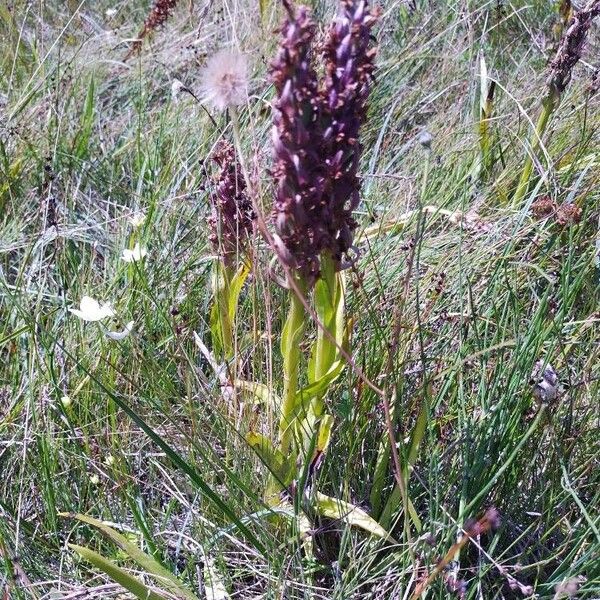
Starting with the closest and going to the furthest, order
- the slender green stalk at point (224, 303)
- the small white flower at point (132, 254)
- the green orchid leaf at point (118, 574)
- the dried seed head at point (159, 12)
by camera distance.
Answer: the green orchid leaf at point (118, 574) < the slender green stalk at point (224, 303) < the small white flower at point (132, 254) < the dried seed head at point (159, 12)

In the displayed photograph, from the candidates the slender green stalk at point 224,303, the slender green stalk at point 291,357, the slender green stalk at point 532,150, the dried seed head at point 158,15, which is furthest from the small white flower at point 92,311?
the dried seed head at point 158,15

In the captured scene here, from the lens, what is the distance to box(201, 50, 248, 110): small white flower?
1.53m

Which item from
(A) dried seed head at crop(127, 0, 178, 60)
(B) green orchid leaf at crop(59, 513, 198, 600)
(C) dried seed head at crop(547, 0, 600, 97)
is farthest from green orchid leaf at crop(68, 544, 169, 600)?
Result: (A) dried seed head at crop(127, 0, 178, 60)

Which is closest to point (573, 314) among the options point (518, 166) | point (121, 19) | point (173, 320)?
point (518, 166)

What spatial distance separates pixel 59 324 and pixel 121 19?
303cm

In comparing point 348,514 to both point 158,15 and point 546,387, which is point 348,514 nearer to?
point 546,387

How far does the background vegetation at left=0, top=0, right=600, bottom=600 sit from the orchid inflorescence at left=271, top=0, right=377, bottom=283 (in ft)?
0.66

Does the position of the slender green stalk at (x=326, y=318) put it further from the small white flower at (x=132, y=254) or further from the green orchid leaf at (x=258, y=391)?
the small white flower at (x=132, y=254)

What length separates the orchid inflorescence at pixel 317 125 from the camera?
3.71 feet

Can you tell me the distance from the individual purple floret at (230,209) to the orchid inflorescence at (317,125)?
427 millimetres

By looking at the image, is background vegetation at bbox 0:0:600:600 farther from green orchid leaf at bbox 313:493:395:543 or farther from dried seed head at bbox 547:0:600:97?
dried seed head at bbox 547:0:600:97

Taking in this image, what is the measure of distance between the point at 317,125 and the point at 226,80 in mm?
452

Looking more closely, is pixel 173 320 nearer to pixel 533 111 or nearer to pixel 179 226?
pixel 179 226

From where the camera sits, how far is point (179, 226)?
2488mm
